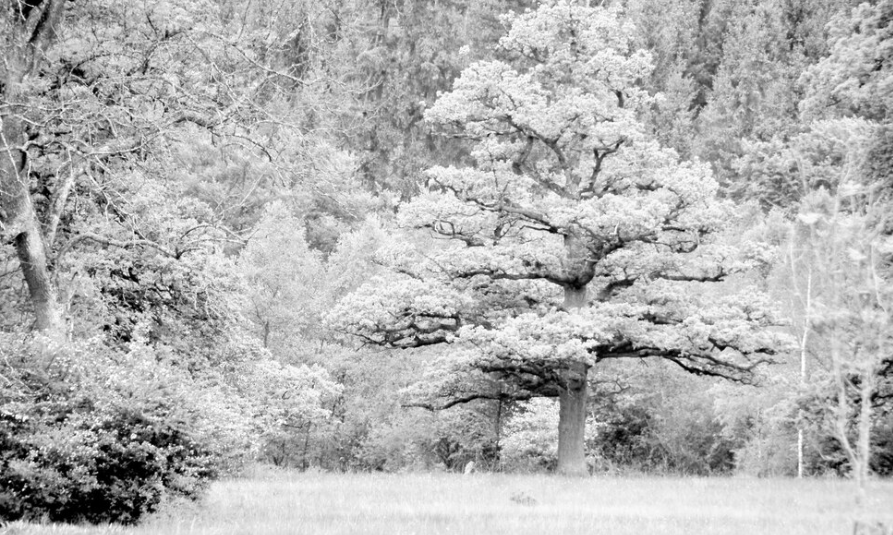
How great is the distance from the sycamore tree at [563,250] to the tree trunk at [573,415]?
0.04m

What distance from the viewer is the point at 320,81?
933 centimetres

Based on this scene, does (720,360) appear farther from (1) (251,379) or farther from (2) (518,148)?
(1) (251,379)

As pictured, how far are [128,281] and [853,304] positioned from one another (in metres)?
11.9

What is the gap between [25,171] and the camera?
36.8 feet

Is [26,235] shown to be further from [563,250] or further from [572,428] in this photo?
[572,428]

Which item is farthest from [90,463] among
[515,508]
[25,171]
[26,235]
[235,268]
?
[235,268]

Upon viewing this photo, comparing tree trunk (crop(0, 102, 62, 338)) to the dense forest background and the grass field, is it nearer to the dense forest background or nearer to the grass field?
the dense forest background

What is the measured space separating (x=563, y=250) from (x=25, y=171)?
37.6ft

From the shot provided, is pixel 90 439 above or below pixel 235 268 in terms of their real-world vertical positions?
below

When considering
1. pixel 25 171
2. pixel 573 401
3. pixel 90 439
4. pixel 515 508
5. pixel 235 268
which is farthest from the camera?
pixel 573 401

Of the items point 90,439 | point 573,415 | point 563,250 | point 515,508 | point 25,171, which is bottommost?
point 515,508

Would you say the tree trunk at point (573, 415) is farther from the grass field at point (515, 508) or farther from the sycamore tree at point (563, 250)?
the grass field at point (515, 508)

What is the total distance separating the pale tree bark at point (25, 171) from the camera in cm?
1054

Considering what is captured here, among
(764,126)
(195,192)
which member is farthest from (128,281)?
(764,126)
